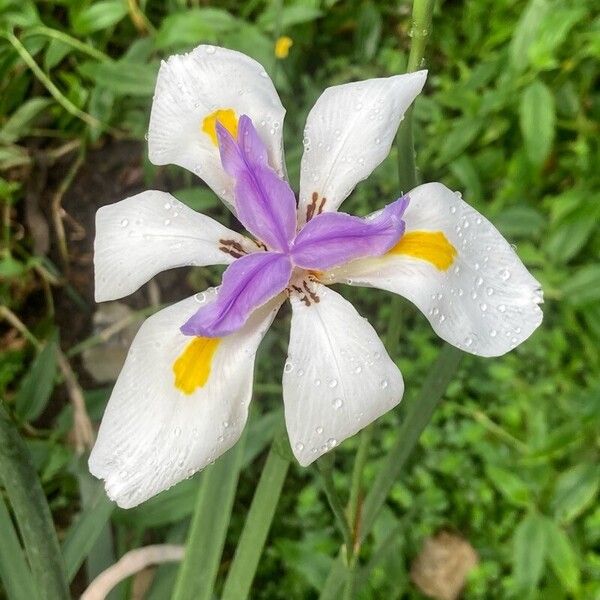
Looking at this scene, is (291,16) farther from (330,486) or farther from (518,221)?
(330,486)

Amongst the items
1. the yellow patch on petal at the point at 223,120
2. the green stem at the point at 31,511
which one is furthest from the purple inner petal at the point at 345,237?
the green stem at the point at 31,511

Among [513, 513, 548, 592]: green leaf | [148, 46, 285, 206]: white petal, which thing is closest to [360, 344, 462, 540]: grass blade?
[148, 46, 285, 206]: white petal

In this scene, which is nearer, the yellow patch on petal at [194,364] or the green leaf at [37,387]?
the yellow patch on petal at [194,364]

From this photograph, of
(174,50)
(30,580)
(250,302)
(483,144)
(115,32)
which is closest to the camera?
(250,302)

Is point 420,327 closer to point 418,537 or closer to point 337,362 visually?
point 418,537

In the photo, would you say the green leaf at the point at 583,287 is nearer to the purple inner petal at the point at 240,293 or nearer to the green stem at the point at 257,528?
the green stem at the point at 257,528

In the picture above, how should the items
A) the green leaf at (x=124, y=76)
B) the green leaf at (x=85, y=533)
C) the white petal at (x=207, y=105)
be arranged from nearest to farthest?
the white petal at (x=207, y=105), the green leaf at (x=85, y=533), the green leaf at (x=124, y=76)

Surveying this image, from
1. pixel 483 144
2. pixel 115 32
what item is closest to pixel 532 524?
pixel 483 144

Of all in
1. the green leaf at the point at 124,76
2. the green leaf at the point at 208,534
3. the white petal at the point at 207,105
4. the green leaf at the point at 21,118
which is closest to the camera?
the white petal at the point at 207,105
